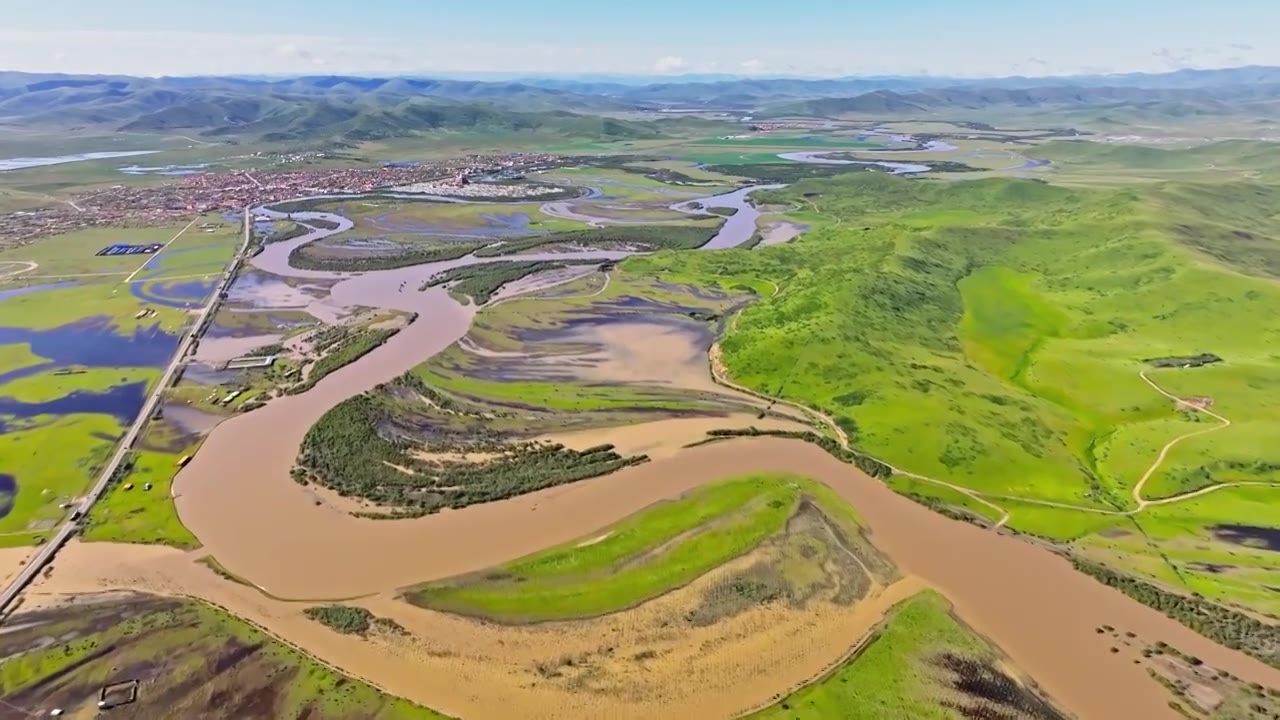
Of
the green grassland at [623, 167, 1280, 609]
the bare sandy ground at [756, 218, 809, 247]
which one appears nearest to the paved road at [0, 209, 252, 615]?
the green grassland at [623, 167, 1280, 609]

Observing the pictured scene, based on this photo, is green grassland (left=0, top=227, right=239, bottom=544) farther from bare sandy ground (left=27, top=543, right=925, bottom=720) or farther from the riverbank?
bare sandy ground (left=27, top=543, right=925, bottom=720)

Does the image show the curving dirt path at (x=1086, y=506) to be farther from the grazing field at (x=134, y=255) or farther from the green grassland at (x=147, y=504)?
the grazing field at (x=134, y=255)

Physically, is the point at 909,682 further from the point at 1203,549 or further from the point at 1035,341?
the point at 1035,341

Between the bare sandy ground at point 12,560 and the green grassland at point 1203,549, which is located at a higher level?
the green grassland at point 1203,549

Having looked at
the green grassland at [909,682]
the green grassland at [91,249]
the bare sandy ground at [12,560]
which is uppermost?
the green grassland at [91,249]

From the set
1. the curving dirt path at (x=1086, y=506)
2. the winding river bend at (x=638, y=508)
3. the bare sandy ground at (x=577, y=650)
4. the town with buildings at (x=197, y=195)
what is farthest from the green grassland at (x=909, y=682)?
the town with buildings at (x=197, y=195)

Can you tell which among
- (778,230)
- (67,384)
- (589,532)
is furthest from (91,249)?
(778,230)
